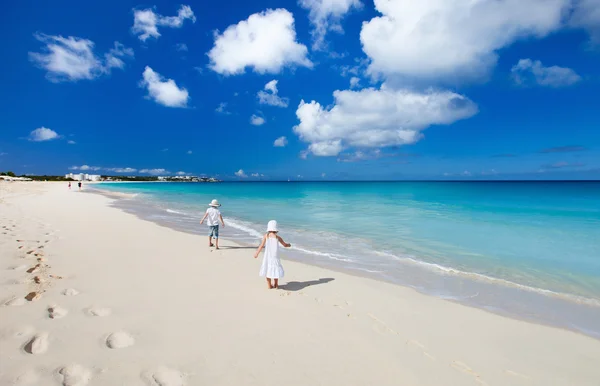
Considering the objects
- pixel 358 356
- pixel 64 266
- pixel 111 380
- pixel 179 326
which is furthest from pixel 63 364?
pixel 64 266

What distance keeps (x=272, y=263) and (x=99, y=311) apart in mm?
3388

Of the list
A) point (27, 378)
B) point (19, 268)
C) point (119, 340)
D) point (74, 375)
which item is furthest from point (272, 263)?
point (19, 268)

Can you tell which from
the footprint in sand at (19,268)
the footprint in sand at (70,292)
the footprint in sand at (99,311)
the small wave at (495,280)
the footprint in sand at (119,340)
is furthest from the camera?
the small wave at (495,280)

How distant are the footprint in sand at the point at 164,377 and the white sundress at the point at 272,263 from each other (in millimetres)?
3278

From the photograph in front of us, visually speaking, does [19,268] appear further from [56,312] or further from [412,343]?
[412,343]

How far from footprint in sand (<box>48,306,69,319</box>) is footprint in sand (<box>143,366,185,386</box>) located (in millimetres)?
2492

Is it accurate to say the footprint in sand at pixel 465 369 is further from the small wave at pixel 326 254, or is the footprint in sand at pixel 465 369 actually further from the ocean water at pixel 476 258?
the small wave at pixel 326 254

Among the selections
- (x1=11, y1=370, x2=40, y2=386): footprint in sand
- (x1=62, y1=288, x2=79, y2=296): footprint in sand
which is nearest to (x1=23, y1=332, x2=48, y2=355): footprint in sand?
(x1=11, y1=370, x2=40, y2=386): footprint in sand

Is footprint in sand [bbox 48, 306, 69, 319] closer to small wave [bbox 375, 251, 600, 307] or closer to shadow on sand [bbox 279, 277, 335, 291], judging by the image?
shadow on sand [bbox 279, 277, 335, 291]

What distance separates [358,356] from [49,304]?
5490 mm

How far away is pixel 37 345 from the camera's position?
405 centimetres

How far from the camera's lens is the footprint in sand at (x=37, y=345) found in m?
3.92

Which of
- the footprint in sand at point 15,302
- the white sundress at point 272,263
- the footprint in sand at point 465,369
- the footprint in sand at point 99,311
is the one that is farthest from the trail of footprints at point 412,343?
the footprint in sand at point 15,302

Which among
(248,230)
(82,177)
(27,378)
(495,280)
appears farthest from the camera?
(82,177)
